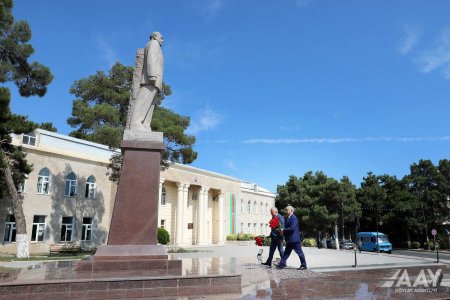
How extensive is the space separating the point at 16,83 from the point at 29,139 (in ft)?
20.4

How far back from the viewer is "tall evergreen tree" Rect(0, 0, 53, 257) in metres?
18.5

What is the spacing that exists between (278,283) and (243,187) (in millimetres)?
41098

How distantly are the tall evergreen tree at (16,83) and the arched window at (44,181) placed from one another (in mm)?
3915

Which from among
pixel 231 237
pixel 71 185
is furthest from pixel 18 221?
pixel 231 237

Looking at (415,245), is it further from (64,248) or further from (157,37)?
(157,37)

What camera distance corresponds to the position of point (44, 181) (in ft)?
82.8

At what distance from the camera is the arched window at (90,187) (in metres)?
28.2

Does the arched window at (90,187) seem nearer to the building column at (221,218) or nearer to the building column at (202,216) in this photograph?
the building column at (202,216)

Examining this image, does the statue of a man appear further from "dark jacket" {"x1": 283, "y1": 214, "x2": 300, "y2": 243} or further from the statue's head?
"dark jacket" {"x1": 283, "y1": 214, "x2": 300, "y2": 243}

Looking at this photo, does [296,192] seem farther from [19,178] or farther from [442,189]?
[19,178]

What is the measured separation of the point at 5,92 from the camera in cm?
1697

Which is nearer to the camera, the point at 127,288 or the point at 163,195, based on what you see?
the point at 127,288

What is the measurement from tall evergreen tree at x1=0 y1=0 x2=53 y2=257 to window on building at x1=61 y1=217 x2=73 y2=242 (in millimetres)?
6182

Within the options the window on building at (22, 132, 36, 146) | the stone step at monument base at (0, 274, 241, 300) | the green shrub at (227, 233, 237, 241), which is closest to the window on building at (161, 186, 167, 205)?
the green shrub at (227, 233, 237, 241)
